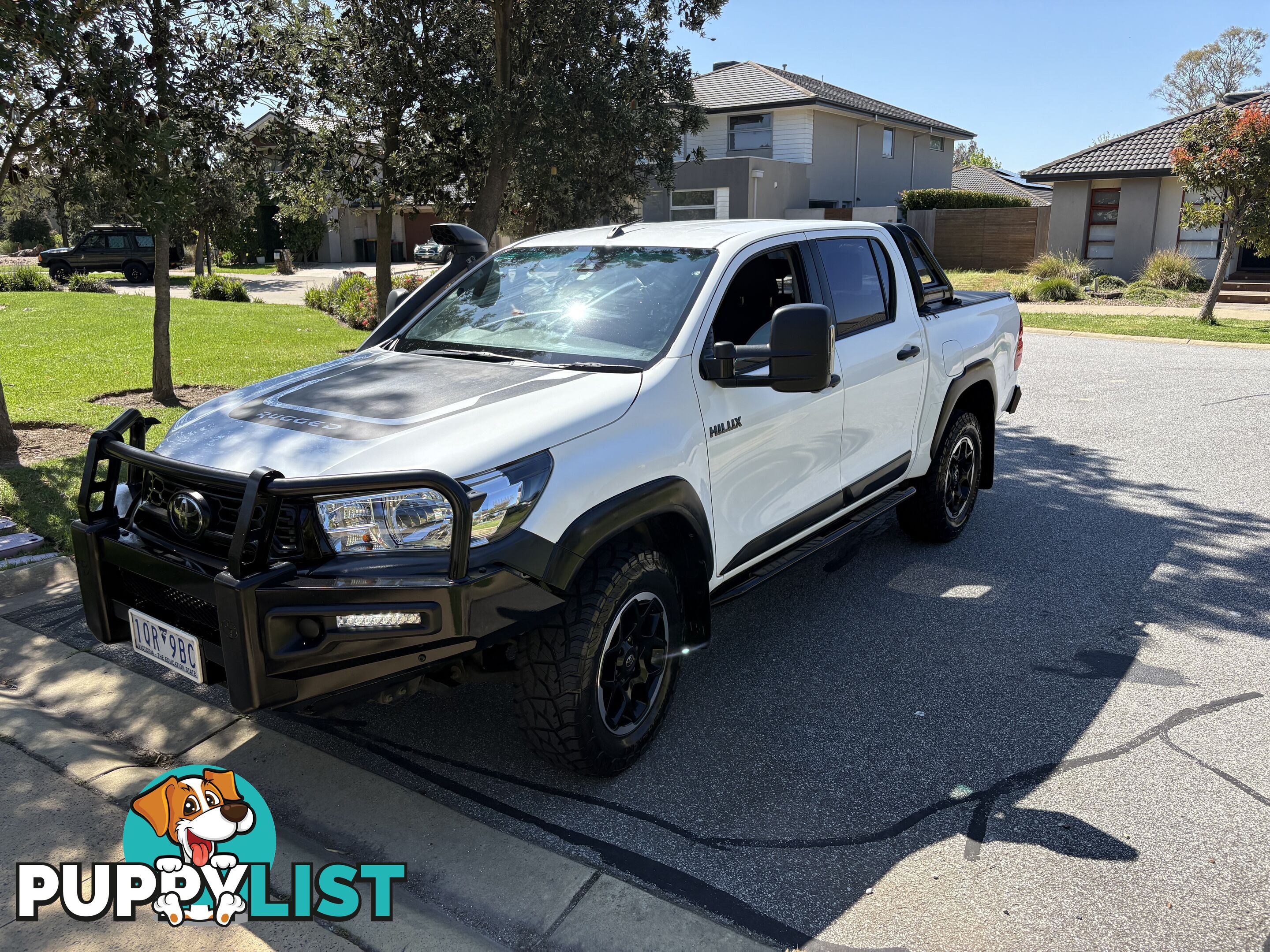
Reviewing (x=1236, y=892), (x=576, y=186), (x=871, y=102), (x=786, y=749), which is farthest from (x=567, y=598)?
(x=871, y=102)

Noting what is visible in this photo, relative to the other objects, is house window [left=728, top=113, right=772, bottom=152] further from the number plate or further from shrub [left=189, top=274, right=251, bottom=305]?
the number plate

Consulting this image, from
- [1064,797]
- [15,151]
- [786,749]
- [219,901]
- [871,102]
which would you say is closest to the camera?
[219,901]

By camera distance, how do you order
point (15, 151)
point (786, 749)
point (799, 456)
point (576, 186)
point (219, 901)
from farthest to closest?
point (576, 186) < point (15, 151) < point (799, 456) < point (786, 749) < point (219, 901)

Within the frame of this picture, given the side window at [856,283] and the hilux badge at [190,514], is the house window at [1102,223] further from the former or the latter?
the hilux badge at [190,514]

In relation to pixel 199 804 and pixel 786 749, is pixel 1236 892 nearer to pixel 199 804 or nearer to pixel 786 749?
pixel 786 749

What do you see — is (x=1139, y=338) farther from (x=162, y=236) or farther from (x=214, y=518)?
(x=214, y=518)

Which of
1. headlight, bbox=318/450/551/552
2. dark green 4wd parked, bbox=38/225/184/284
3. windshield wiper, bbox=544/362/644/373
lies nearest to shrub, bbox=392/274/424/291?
dark green 4wd parked, bbox=38/225/184/284

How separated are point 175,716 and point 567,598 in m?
1.87

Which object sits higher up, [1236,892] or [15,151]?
[15,151]

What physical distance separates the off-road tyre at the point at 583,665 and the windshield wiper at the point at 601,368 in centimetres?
66

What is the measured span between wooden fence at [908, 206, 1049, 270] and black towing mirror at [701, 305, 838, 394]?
27.6 metres

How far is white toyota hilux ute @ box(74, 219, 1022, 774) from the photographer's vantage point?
2.86 meters

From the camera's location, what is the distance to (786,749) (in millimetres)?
3750

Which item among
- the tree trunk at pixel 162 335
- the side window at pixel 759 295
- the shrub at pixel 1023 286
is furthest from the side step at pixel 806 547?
the shrub at pixel 1023 286
